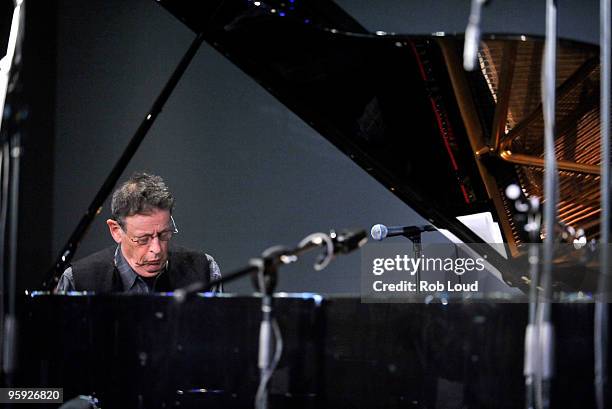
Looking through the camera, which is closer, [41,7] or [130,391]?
[130,391]

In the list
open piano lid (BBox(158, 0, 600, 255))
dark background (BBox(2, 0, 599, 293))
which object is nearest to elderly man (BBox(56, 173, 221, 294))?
open piano lid (BBox(158, 0, 600, 255))

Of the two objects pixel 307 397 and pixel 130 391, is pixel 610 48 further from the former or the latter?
pixel 130 391

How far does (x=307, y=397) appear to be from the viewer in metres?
1.82

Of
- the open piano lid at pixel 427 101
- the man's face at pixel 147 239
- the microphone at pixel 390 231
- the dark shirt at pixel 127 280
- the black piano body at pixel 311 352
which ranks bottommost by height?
the black piano body at pixel 311 352

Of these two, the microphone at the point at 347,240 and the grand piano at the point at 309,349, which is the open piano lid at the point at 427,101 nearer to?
the grand piano at the point at 309,349

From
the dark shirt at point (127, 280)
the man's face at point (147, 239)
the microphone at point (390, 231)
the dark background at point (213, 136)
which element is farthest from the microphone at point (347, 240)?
the dark background at point (213, 136)

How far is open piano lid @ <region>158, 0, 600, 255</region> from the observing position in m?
2.55

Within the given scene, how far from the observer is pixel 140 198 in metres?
2.67

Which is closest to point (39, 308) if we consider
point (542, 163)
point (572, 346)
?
point (572, 346)

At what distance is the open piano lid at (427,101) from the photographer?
255 cm

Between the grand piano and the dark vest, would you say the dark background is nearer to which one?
the dark vest

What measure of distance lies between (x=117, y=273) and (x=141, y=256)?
0.22 meters

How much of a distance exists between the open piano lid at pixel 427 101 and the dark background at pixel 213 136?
5.73ft

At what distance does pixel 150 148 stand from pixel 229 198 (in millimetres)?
567
